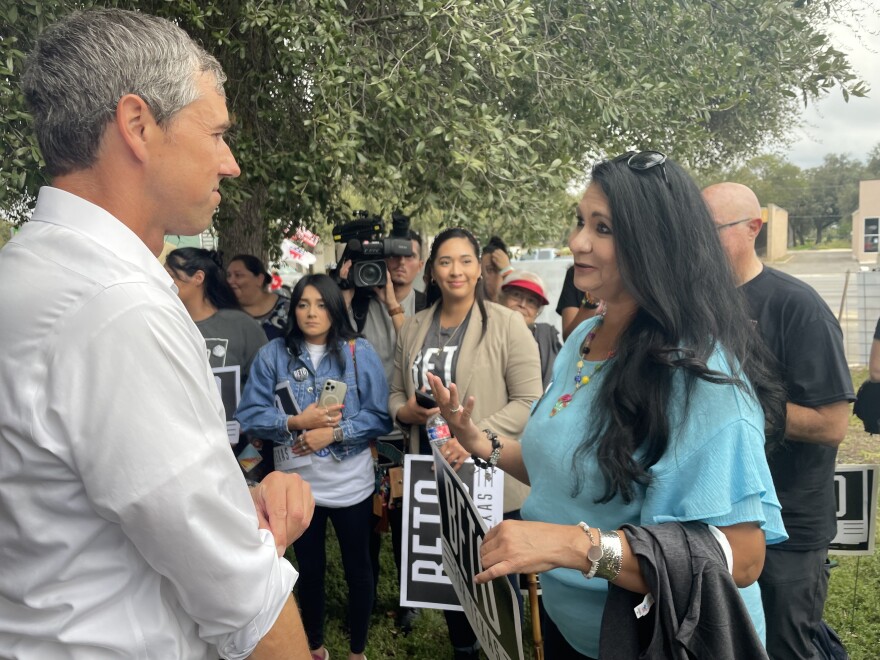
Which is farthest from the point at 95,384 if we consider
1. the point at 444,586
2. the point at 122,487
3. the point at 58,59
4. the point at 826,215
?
the point at 826,215

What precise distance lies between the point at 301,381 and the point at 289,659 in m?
2.57

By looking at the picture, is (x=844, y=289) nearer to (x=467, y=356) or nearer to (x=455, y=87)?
(x=455, y=87)

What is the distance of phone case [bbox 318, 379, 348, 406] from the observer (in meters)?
3.74

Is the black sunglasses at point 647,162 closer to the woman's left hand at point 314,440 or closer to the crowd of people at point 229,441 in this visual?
the crowd of people at point 229,441

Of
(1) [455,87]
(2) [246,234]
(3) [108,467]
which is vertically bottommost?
(3) [108,467]

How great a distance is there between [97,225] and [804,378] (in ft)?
7.19

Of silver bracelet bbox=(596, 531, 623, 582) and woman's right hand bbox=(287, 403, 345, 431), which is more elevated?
silver bracelet bbox=(596, 531, 623, 582)

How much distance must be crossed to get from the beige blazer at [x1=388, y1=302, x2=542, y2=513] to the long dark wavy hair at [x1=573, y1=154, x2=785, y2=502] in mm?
1753

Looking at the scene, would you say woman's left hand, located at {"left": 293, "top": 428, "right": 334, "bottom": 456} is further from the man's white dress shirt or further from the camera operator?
the man's white dress shirt

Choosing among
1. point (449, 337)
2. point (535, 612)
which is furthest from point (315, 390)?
point (535, 612)

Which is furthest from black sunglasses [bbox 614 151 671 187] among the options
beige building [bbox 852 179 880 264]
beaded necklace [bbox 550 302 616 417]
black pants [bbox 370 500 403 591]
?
beige building [bbox 852 179 880 264]

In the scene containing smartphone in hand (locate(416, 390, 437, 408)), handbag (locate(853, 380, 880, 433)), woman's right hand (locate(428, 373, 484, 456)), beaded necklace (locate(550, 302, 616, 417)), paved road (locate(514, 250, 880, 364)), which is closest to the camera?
beaded necklace (locate(550, 302, 616, 417))

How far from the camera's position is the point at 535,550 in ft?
4.91

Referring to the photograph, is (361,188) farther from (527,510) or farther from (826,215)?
(826,215)
